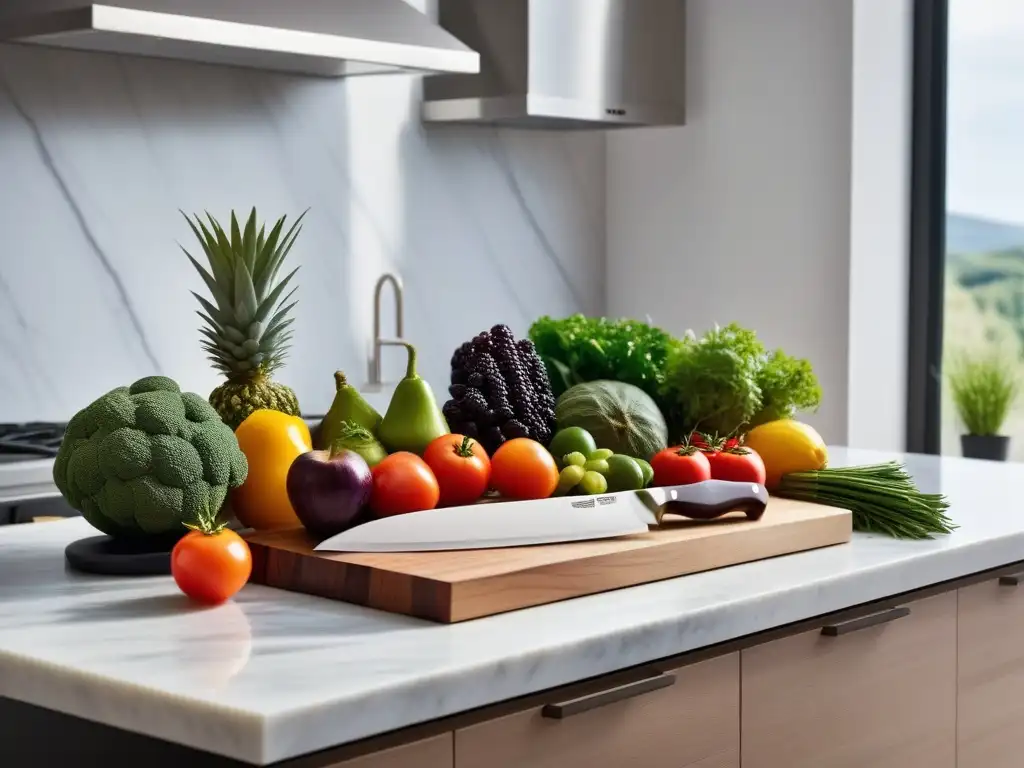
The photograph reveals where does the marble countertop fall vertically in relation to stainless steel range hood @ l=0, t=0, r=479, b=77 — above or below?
below

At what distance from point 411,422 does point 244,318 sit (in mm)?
268

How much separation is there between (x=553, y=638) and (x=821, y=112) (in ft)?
10.3

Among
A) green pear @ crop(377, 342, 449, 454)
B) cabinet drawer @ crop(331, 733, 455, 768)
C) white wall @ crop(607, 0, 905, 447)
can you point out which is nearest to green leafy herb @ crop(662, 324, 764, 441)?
green pear @ crop(377, 342, 449, 454)

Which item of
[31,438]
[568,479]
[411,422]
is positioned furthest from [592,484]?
[31,438]

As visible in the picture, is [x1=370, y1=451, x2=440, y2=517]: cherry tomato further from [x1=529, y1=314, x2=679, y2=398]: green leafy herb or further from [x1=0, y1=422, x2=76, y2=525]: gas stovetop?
[x1=0, y1=422, x2=76, y2=525]: gas stovetop

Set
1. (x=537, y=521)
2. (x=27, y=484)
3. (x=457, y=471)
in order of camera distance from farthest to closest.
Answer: (x=27, y=484), (x=457, y=471), (x=537, y=521)

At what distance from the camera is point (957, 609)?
1.78 meters

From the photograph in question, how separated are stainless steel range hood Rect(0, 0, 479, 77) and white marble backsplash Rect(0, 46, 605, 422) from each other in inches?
7.9

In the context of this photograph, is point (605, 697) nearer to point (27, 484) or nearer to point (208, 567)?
point (208, 567)

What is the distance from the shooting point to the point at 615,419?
1.99 metres

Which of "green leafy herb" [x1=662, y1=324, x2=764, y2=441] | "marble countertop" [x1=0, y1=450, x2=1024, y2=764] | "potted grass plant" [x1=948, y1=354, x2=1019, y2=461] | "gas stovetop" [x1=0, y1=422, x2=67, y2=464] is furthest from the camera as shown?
"potted grass plant" [x1=948, y1=354, x2=1019, y2=461]

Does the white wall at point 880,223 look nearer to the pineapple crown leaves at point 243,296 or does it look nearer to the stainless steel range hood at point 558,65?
the stainless steel range hood at point 558,65

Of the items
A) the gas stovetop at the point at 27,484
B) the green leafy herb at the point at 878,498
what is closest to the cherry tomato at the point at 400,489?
the green leafy herb at the point at 878,498

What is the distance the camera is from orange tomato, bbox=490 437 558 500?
166 centimetres
